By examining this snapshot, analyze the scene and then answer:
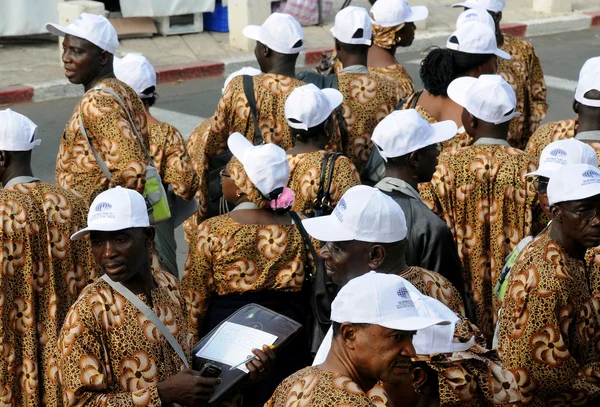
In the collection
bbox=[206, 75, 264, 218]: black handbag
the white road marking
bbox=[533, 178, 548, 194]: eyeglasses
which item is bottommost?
the white road marking

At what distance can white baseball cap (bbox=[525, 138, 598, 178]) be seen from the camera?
204 inches

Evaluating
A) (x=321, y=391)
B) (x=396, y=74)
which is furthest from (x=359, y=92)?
(x=321, y=391)

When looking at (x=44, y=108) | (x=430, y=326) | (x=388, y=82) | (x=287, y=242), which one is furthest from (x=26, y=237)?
(x=44, y=108)

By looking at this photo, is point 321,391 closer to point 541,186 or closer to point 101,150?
point 541,186

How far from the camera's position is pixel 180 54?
616 inches

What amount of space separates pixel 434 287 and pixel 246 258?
123 cm

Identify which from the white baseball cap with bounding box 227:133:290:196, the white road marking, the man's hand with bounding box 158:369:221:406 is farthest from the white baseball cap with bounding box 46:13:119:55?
the white road marking

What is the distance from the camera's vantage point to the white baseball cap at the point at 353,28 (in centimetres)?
750

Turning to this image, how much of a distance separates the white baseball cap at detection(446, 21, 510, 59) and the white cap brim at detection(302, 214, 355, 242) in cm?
294

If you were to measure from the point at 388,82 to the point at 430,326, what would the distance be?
4191 mm

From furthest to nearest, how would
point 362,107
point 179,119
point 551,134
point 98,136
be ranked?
point 179,119, point 362,107, point 551,134, point 98,136

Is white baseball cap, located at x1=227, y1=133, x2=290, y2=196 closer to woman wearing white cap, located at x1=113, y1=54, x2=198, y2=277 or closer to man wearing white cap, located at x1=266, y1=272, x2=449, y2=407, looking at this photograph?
woman wearing white cap, located at x1=113, y1=54, x2=198, y2=277

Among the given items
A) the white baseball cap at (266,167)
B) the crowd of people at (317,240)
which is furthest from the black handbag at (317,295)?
the white baseball cap at (266,167)

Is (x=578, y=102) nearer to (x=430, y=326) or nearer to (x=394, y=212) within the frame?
(x=394, y=212)
